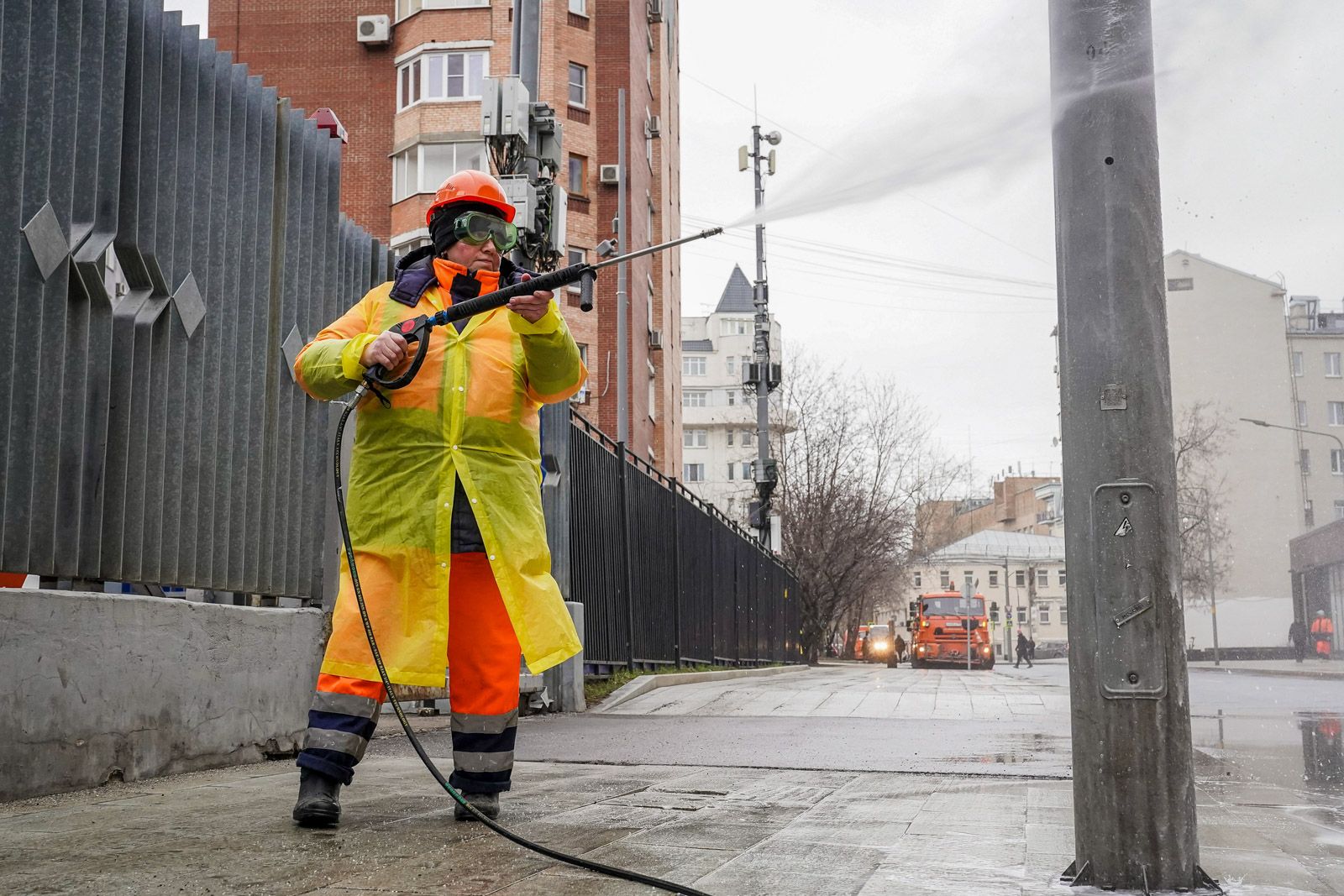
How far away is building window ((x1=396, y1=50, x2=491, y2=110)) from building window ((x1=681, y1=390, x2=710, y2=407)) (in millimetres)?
70281

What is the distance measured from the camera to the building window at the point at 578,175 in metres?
35.3

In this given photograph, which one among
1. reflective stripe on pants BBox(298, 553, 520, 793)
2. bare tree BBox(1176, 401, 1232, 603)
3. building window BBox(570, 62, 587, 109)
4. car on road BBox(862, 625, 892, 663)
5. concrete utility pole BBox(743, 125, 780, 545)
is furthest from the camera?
car on road BBox(862, 625, 892, 663)

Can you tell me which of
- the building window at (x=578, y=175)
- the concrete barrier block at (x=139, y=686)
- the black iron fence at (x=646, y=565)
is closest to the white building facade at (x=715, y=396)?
the building window at (x=578, y=175)

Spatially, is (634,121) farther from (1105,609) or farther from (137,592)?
(1105,609)

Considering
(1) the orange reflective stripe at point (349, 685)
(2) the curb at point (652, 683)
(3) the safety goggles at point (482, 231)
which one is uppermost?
(3) the safety goggles at point (482, 231)

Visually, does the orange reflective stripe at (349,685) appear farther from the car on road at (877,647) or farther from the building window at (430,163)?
the car on road at (877,647)

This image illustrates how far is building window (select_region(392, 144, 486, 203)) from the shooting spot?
32.1 meters

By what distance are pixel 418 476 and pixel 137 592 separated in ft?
6.84

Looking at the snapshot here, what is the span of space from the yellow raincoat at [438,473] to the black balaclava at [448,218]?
4.2 inches

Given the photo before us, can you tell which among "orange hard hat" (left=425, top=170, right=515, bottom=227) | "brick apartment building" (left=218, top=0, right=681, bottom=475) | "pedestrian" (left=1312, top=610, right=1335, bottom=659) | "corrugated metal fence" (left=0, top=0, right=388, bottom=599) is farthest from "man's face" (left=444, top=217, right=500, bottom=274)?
"pedestrian" (left=1312, top=610, right=1335, bottom=659)

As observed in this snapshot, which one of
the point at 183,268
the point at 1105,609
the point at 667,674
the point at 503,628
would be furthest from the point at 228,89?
the point at 667,674

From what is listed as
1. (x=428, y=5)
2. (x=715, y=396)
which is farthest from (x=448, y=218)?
(x=715, y=396)

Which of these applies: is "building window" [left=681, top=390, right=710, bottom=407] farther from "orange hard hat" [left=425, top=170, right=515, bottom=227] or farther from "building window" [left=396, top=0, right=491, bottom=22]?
"orange hard hat" [left=425, top=170, right=515, bottom=227]

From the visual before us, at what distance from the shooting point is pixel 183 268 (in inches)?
223
